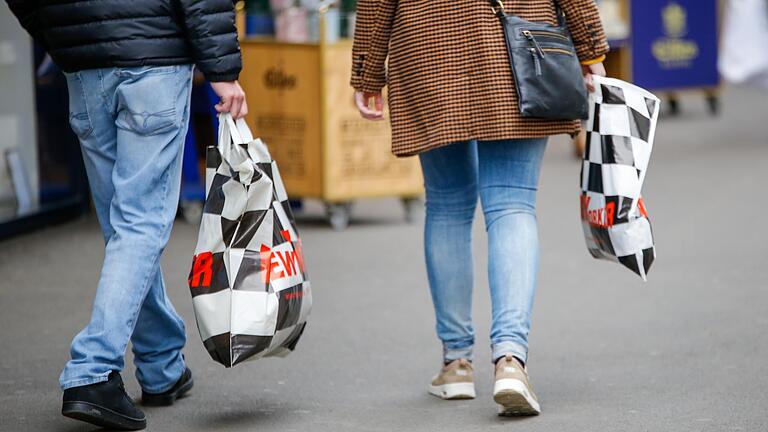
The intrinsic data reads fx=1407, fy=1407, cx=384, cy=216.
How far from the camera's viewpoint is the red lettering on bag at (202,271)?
3.85m

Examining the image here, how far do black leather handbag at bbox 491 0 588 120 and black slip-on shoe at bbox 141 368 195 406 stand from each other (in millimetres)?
1321

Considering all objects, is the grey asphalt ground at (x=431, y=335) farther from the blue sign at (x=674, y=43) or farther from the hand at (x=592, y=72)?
the blue sign at (x=674, y=43)

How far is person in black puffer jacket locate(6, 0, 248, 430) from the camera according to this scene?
147 inches

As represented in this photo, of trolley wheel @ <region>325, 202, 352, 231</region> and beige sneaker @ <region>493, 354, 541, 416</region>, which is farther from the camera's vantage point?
trolley wheel @ <region>325, 202, 352, 231</region>

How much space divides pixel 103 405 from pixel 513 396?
1092mm

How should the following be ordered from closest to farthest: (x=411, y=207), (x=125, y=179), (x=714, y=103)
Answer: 1. (x=125, y=179)
2. (x=411, y=207)
3. (x=714, y=103)

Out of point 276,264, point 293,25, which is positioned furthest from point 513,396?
point 293,25

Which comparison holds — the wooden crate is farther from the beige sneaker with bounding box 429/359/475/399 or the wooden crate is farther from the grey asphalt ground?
the beige sneaker with bounding box 429/359/475/399

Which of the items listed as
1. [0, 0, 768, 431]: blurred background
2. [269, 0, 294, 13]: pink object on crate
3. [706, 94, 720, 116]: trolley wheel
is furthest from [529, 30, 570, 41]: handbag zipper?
[706, 94, 720, 116]: trolley wheel

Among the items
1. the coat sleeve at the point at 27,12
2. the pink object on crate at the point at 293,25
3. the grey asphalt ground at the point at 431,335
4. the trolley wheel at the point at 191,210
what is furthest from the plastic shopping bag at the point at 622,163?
the trolley wheel at the point at 191,210

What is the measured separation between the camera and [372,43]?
4.13 m

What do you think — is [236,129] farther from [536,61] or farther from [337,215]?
[337,215]

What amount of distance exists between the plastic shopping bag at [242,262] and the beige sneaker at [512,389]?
1.95ft

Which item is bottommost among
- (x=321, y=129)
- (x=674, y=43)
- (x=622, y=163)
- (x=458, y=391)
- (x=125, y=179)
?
(x=674, y=43)
